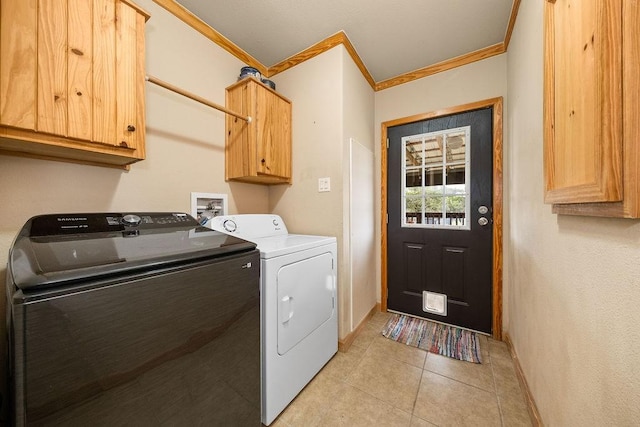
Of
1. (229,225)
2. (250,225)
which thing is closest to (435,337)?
(250,225)

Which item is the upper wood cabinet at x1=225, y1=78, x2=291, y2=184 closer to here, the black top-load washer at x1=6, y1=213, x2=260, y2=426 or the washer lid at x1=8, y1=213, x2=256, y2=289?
the washer lid at x1=8, y1=213, x2=256, y2=289

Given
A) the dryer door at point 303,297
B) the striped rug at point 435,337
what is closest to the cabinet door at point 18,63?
the dryer door at point 303,297

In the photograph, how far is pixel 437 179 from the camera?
2.20 meters

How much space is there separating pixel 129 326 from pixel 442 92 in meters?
2.71

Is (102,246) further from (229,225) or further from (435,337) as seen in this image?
(435,337)

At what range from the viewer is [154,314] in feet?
2.16

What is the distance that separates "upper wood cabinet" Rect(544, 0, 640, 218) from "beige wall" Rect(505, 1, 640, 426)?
92mm

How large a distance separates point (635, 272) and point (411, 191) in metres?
1.85

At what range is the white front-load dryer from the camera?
116 centimetres

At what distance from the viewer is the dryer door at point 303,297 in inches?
48.5

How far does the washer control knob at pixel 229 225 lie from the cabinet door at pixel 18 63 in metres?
0.91

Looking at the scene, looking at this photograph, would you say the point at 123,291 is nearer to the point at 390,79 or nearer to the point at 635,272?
the point at 635,272

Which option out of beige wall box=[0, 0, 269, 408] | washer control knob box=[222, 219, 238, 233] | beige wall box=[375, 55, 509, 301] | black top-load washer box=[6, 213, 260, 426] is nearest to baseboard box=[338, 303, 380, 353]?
beige wall box=[375, 55, 509, 301]

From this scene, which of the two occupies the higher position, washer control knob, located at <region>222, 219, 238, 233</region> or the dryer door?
washer control knob, located at <region>222, 219, 238, 233</region>
